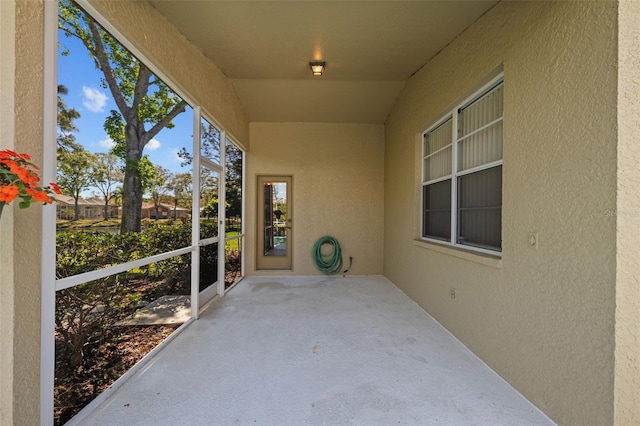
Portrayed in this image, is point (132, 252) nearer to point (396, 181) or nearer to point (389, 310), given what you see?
point (389, 310)

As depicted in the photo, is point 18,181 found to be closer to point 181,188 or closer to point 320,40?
point 181,188

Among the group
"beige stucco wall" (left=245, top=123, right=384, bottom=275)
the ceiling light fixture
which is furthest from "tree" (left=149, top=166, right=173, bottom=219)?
"beige stucco wall" (left=245, top=123, right=384, bottom=275)

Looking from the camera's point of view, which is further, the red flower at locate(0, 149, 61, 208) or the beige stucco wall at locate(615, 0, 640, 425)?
the beige stucco wall at locate(615, 0, 640, 425)

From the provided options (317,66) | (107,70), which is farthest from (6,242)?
(317,66)

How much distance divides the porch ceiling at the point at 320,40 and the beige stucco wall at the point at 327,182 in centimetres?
94

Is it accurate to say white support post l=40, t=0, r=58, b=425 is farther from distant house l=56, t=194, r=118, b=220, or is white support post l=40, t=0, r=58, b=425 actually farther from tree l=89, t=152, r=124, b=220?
tree l=89, t=152, r=124, b=220

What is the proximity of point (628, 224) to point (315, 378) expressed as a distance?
2.17m

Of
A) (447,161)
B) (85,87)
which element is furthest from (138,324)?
(447,161)

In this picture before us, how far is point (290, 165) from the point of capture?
223 inches

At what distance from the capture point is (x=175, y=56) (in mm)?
2789

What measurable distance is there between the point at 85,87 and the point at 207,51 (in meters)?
1.97

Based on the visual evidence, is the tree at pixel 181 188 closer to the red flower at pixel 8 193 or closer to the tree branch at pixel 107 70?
the tree branch at pixel 107 70

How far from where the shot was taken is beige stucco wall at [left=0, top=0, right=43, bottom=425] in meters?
1.29

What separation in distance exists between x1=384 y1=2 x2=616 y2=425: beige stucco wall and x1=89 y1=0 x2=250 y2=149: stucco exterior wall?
2.98m
